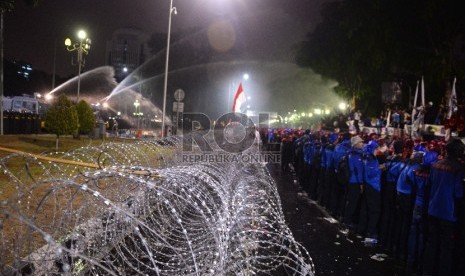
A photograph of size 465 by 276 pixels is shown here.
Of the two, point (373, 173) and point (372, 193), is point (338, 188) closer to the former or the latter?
point (372, 193)

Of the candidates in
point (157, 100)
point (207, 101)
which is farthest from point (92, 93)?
point (207, 101)

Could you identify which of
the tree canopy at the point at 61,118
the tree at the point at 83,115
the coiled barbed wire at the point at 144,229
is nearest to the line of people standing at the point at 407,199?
the coiled barbed wire at the point at 144,229

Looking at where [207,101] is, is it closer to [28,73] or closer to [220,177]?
[28,73]

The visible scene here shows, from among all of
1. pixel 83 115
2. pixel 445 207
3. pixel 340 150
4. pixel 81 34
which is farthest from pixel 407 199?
pixel 83 115

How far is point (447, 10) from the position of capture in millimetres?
25562

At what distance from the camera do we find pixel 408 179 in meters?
7.24

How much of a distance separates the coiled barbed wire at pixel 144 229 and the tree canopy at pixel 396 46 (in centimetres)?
2056

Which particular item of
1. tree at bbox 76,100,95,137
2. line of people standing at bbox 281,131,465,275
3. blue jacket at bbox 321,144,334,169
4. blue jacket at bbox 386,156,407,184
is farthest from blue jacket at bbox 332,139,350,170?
tree at bbox 76,100,95,137

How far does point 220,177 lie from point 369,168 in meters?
2.88

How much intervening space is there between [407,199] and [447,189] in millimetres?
1025

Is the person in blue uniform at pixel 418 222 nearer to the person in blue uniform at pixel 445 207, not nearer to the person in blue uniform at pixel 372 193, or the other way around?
the person in blue uniform at pixel 445 207

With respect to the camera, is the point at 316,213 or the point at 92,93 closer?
the point at 316,213

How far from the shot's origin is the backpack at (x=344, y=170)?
938 cm

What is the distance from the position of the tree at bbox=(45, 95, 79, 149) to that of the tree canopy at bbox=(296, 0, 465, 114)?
19382 mm
